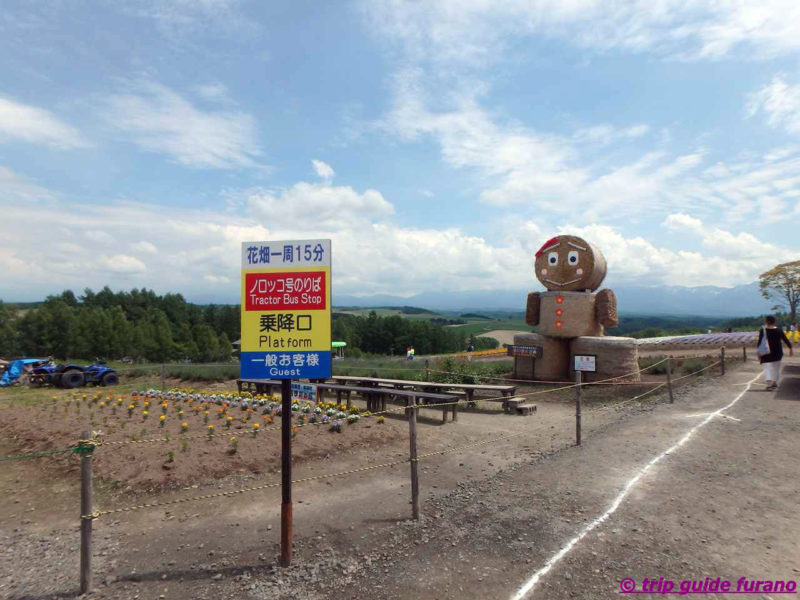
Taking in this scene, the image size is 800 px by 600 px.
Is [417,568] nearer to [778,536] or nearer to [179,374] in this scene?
[778,536]

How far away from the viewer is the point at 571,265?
15883 millimetres

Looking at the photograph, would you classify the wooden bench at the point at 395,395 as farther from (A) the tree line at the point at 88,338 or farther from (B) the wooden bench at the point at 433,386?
(A) the tree line at the point at 88,338

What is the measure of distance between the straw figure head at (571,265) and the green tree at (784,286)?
33.5 meters

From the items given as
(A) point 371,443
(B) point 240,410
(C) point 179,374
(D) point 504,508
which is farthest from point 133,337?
(D) point 504,508

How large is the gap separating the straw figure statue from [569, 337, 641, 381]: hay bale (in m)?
0.03

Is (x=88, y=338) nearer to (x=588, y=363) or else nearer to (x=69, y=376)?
(x=69, y=376)

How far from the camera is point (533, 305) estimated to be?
1716 cm

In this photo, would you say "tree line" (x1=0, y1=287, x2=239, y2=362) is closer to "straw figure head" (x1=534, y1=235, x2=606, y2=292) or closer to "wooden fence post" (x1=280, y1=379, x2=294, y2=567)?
"straw figure head" (x1=534, y1=235, x2=606, y2=292)

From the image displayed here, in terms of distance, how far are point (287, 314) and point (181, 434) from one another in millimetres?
5460

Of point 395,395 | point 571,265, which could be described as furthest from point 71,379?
point 571,265

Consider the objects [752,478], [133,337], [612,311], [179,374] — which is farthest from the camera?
[133,337]

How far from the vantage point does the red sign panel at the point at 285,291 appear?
4582 mm

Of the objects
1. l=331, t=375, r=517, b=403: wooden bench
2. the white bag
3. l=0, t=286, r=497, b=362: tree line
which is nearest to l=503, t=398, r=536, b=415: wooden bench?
l=331, t=375, r=517, b=403: wooden bench

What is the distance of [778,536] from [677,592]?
5.50 feet
